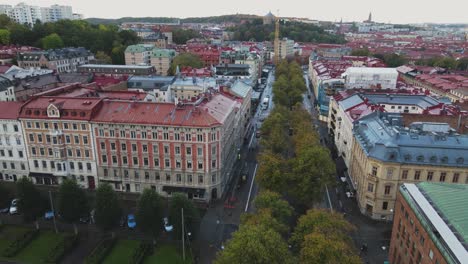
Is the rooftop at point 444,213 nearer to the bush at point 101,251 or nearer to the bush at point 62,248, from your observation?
the bush at point 101,251

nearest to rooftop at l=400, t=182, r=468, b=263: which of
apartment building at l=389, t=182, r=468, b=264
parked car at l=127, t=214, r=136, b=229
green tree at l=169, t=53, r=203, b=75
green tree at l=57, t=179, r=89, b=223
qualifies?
apartment building at l=389, t=182, r=468, b=264

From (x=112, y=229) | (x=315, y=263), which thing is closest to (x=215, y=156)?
(x=112, y=229)

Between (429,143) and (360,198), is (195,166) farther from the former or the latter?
(429,143)

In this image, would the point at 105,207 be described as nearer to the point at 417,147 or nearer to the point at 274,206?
the point at 274,206

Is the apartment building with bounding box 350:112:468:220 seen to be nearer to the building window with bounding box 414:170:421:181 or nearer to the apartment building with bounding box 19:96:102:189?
the building window with bounding box 414:170:421:181

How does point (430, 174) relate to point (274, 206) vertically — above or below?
above

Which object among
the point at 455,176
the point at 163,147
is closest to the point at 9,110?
the point at 163,147

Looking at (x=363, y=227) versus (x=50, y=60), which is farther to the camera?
(x=50, y=60)

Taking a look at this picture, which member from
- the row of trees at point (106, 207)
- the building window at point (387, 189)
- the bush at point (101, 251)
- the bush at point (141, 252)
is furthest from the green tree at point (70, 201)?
the building window at point (387, 189)
